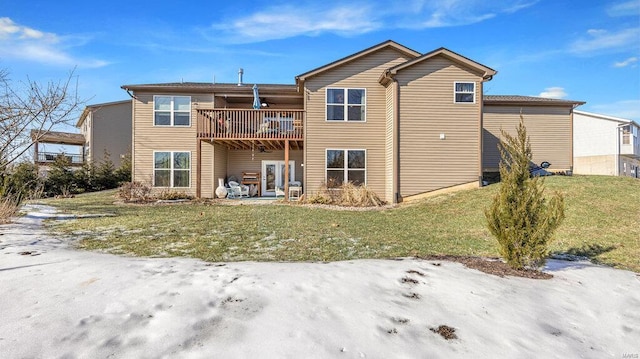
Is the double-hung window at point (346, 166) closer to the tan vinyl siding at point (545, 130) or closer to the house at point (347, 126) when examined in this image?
the house at point (347, 126)

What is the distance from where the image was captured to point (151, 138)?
1578 centimetres

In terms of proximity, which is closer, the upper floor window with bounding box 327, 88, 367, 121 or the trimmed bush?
the trimmed bush

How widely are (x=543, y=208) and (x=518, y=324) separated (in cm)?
236

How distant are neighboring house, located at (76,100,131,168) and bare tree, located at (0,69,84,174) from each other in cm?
1616

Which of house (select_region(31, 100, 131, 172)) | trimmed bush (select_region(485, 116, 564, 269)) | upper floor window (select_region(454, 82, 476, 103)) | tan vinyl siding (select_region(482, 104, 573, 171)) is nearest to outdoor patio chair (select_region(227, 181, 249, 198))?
upper floor window (select_region(454, 82, 476, 103))

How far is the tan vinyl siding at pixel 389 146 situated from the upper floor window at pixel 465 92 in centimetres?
273

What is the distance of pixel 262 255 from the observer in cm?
551

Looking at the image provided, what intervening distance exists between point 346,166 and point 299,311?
11698 mm

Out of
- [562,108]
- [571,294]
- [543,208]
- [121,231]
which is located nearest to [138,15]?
[121,231]

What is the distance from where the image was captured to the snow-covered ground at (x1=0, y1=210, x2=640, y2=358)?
2.60 meters

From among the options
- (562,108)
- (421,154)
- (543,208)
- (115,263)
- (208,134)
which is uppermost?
(562,108)

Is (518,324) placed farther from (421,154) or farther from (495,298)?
(421,154)

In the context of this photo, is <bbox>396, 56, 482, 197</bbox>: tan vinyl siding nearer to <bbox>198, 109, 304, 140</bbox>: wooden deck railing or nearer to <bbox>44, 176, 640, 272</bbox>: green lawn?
<bbox>44, 176, 640, 272</bbox>: green lawn

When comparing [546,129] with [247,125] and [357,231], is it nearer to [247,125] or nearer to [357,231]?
[357,231]
